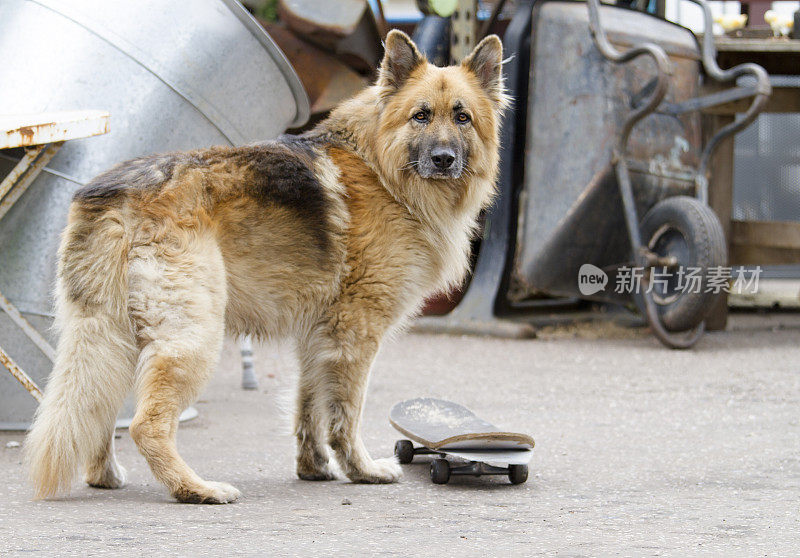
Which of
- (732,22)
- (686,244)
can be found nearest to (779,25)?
(732,22)

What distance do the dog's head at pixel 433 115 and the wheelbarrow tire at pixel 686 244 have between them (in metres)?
3.50

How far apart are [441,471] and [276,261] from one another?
1.01 metres

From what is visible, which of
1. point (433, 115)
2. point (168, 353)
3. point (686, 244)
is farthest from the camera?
point (686, 244)

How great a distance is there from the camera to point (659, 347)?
7699 mm

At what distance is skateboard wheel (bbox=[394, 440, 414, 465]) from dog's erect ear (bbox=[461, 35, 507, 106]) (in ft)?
4.93

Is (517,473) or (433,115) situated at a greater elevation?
(433,115)

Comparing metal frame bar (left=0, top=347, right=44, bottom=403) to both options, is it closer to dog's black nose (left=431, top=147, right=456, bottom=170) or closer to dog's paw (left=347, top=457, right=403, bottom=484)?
dog's paw (left=347, top=457, right=403, bottom=484)

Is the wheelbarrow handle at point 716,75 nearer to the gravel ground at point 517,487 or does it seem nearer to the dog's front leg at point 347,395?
the gravel ground at point 517,487

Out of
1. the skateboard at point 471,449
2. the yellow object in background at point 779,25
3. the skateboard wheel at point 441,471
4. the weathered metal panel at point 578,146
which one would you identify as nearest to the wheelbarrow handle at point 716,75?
the weathered metal panel at point 578,146

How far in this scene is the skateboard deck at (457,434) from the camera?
3633 millimetres

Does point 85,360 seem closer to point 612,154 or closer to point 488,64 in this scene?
point 488,64

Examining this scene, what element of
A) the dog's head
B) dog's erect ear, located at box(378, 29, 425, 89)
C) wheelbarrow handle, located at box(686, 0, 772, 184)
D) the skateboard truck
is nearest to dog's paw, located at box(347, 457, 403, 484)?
the skateboard truck

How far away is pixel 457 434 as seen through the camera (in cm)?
383

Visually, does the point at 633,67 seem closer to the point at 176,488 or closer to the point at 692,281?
the point at 692,281
